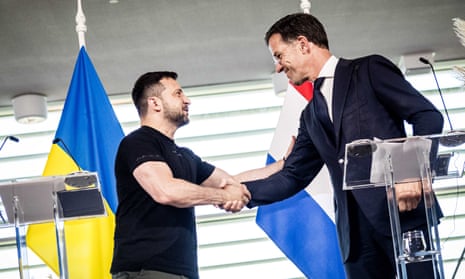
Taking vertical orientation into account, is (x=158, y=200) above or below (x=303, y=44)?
below

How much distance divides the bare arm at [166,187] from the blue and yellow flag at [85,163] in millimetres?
957

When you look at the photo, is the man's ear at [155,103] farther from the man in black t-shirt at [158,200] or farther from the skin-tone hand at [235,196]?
the skin-tone hand at [235,196]

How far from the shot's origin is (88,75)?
18.0ft

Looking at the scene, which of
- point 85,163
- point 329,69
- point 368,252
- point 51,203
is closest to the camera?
point 51,203

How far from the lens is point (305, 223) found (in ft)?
17.4

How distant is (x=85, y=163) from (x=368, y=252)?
2051 mm

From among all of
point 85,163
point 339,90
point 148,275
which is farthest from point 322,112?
point 85,163

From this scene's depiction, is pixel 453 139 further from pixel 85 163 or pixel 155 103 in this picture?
pixel 85 163

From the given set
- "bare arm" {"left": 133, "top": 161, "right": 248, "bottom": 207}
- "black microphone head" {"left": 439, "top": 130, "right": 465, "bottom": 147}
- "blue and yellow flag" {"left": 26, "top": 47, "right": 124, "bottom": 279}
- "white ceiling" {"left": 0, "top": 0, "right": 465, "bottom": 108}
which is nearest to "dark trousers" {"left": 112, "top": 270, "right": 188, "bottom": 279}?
"bare arm" {"left": 133, "top": 161, "right": 248, "bottom": 207}

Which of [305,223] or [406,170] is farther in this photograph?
[305,223]

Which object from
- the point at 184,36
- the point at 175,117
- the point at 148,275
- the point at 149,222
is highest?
the point at 184,36

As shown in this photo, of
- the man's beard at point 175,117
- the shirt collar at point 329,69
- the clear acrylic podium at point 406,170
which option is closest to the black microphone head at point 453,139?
the clear acrylic podium at point 406,170

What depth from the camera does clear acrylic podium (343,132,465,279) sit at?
3248mm

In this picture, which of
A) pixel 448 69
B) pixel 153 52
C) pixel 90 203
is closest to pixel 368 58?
pixel 90 203
